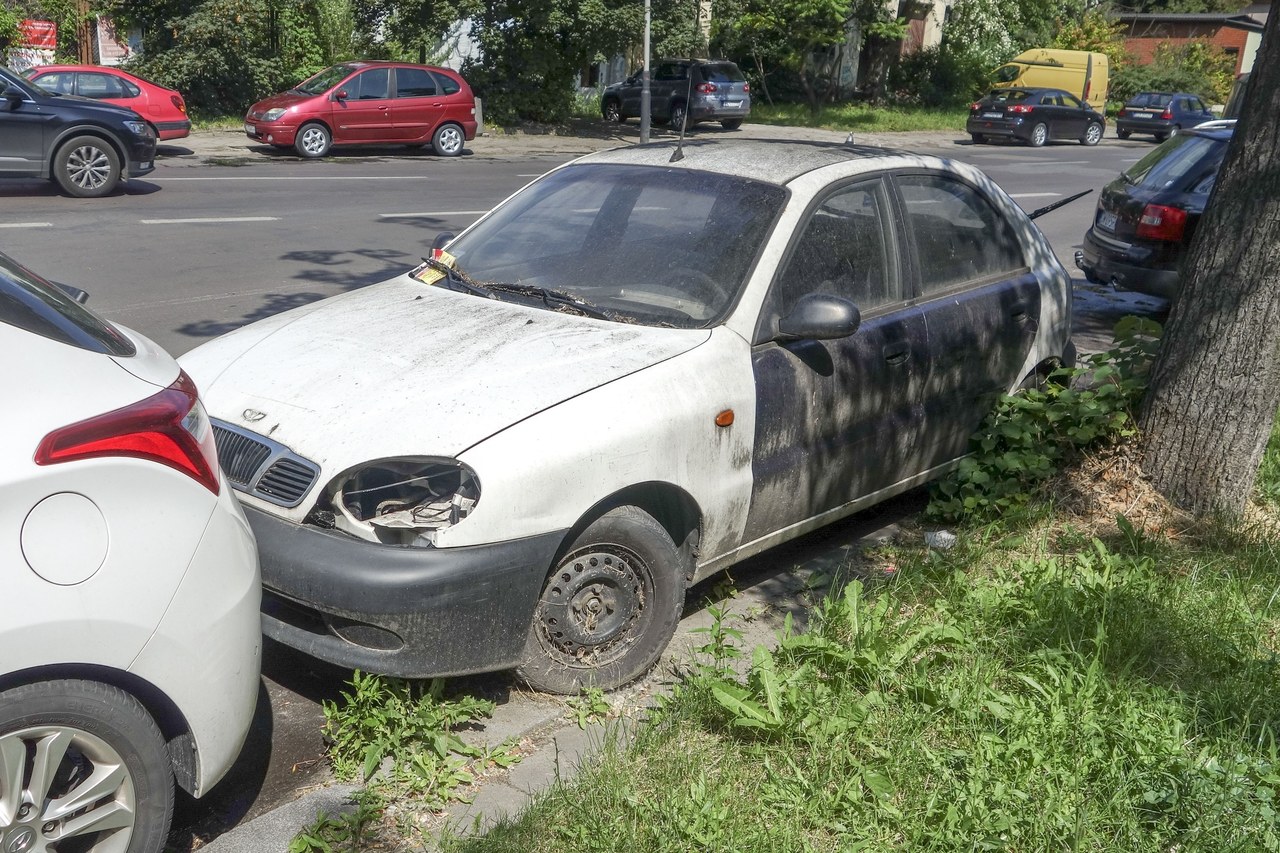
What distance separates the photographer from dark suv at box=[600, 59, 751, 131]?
29328mm

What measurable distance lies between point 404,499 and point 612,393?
73cm

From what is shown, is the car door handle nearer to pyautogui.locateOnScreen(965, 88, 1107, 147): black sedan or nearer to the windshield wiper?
the windshield wiper

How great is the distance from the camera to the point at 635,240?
4762 mm

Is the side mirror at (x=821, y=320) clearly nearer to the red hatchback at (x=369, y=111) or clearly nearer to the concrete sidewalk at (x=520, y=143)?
the concrete sidewalk at (x=520, y=143)

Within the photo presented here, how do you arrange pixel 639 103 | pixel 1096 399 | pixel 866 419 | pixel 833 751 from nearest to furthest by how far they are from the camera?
pixel 833 751
pixel 866 419
pixel 1096 399
pixel 639 103

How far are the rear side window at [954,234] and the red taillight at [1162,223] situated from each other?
452 cm

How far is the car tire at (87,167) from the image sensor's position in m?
14.5

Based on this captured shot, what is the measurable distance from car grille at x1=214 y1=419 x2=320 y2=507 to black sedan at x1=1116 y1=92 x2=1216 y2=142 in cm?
3995

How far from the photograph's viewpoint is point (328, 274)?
1045 centimetres

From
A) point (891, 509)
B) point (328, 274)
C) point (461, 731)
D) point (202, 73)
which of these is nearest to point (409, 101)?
point (202, 73)

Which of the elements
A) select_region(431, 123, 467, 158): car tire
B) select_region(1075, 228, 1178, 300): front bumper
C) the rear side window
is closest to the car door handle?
the rear side window

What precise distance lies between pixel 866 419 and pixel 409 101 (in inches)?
757

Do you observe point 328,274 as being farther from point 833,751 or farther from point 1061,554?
point 833,751

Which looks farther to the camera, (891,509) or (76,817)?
(891,509)
